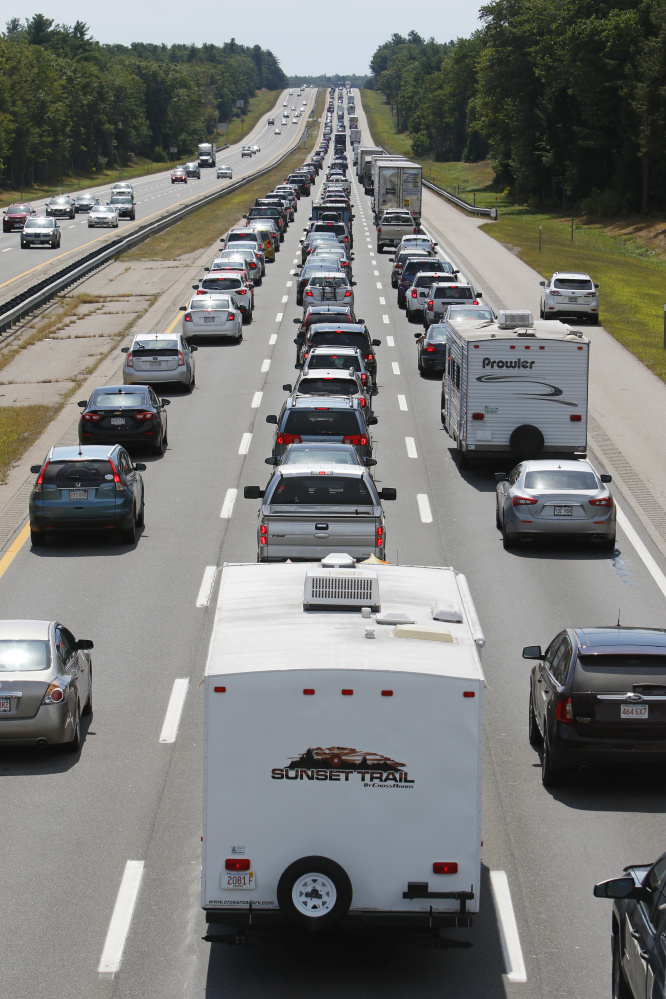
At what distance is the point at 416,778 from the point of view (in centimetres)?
869

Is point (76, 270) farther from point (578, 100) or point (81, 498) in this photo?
point (578, 100)

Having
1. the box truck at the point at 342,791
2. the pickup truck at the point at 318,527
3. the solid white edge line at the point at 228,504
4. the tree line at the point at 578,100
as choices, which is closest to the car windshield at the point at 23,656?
the pickup truck at the point at 318,527

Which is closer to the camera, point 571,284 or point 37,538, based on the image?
point 37,538

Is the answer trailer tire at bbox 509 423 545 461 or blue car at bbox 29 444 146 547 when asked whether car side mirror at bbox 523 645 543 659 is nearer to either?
blue car at bbox 29 444 146 547

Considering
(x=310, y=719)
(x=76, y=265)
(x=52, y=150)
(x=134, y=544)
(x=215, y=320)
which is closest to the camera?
(x=310, y=719)

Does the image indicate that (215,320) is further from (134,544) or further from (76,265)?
(134,544)

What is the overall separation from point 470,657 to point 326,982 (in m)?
2.31

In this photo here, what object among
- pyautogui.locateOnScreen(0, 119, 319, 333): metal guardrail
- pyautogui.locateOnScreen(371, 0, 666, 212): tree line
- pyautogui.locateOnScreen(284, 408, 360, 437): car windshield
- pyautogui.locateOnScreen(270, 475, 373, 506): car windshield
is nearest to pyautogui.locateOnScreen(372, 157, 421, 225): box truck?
pyautogui.locateOnScreen(0, 119, 319, 333): metal guardrail

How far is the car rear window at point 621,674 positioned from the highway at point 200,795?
1.08 metres

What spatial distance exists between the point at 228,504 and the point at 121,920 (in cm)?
1497

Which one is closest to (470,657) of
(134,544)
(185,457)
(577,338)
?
(134,544)

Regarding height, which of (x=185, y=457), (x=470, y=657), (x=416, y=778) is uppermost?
(x=470, y=657)

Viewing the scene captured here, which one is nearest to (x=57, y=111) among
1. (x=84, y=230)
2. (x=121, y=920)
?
(x=84, y=230)

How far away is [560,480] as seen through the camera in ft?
72.3
